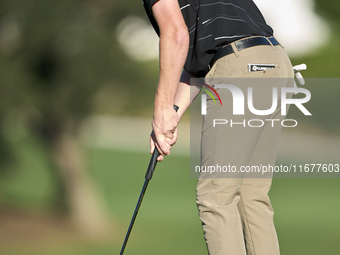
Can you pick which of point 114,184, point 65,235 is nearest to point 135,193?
point 114,184

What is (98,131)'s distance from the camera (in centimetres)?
1145

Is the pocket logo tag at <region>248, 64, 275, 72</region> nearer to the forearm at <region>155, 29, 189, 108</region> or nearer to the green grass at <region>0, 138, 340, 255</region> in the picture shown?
the forearm at <region>155, 29, 189, 108</region>

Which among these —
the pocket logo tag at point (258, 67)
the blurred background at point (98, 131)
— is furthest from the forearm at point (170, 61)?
the blurred background at point (98, 131)

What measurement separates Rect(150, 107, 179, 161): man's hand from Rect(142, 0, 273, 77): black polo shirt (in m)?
0.24

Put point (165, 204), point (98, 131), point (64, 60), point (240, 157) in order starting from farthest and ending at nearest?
point (165, 204) < point (98, 131) < point (64, 60) < point (240, 157)

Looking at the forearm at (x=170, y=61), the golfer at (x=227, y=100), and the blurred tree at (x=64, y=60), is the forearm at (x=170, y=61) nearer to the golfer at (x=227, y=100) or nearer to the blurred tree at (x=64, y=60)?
the golfer at (x=227, y=100)

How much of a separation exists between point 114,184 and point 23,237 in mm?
8165

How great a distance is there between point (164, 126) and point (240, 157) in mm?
302

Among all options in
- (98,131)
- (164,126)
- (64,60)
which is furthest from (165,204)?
(164,126)

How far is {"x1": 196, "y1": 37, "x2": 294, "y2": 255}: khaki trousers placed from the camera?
81.4 inches

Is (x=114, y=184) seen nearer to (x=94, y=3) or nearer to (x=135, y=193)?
(x=135, y=193)

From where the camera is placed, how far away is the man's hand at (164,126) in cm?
215

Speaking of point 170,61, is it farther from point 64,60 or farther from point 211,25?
point 64,60

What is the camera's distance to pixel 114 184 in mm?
20875
